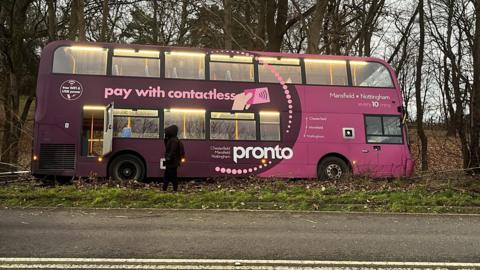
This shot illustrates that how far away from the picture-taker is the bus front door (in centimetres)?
1330

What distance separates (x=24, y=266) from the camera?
17.7 feet

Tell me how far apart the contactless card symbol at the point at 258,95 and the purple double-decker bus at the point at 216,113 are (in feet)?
0.10

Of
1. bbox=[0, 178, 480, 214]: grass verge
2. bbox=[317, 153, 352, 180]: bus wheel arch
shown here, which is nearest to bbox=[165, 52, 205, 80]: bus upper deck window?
bbox=[317, 153, 352, 180]: bus wheel arch

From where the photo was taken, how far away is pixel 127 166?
46.1ft

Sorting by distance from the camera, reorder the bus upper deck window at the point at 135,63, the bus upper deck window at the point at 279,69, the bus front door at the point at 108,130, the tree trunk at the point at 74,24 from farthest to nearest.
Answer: the tree trunk at the point at 74,24 → the bus upper deck window at the point at 279,69 → the bus upper deck window at the point at 135,63 → the bus front door at the point at 108,130

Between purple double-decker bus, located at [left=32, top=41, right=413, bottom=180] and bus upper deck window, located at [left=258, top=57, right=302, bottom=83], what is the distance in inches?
1.3

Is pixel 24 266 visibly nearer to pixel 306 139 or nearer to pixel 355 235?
pixel 355 235

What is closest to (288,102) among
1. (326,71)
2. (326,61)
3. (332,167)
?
(326,71)

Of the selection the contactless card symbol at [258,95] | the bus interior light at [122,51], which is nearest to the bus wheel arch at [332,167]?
the contactless card symbol at [258,95]

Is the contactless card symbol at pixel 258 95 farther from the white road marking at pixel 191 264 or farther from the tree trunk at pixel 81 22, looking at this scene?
the white road marking at pixel 191 264

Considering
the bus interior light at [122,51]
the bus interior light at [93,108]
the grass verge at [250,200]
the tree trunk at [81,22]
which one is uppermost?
the tree trunk at [81,22]

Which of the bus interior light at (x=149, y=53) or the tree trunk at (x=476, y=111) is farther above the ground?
the bus interior light at (x=149, y=53)

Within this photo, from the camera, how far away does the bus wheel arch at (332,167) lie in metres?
15.0

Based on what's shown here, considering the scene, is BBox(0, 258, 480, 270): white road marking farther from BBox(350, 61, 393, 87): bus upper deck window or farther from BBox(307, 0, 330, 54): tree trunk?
BBox(307, 0, 330, 54): tree trunk
